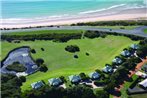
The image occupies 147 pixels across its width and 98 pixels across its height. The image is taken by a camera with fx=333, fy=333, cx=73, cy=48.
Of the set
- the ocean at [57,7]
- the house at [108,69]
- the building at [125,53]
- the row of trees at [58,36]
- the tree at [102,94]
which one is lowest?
the tree at [102,94]

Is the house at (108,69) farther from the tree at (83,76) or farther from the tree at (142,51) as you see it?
the tree at (142,51)

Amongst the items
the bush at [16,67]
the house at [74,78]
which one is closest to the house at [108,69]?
the house at [74,78]

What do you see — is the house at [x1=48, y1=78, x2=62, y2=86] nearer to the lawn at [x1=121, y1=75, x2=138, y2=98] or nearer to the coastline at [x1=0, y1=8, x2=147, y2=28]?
the lawn at [x1=121, y1=75, x2=138, y2=98]

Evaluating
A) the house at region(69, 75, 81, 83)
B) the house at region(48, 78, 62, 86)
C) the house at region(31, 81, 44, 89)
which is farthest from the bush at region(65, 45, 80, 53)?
the house at region(31, 81, 44, 89)

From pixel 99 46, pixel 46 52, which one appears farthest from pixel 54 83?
pixel 99 46

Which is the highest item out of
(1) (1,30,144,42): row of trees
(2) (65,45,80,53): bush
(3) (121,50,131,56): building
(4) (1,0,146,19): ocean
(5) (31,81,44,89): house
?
(4) (1,0,146,19): ocean

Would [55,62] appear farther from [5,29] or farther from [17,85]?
[5,29]
